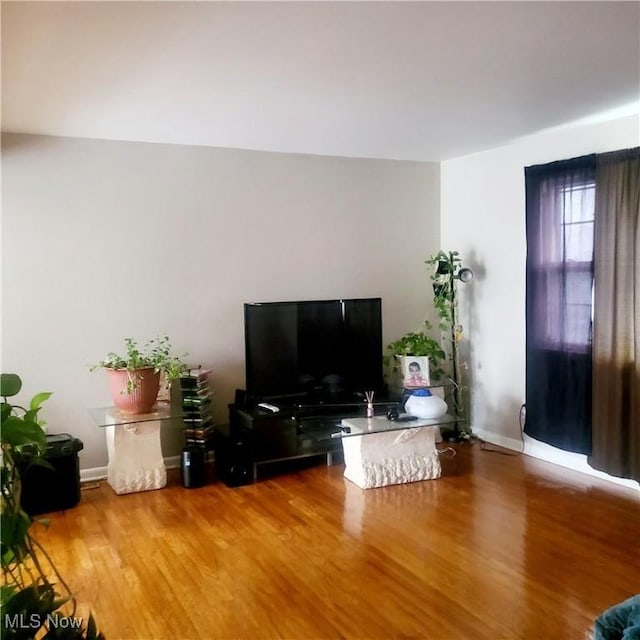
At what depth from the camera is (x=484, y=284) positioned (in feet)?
16.0

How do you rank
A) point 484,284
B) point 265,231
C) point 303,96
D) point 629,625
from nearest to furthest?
point 629,625 < point 303,96 < point 265,231 < point 484,284

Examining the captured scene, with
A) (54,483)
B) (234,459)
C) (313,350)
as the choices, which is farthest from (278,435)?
(54,483)

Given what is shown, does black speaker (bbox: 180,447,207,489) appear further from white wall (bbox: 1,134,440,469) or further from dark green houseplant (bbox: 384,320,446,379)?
dark green houseplant (bbox: 384,320,446,379)

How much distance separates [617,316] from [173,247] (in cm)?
Result: 288

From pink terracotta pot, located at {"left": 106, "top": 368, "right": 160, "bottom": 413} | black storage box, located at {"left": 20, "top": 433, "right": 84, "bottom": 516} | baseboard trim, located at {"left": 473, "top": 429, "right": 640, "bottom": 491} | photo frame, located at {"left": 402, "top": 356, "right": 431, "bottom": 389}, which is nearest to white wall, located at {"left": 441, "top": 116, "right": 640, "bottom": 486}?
baseboard trim, located at {"left": 473, "top": 429, "right": 640, "bottom": 491}

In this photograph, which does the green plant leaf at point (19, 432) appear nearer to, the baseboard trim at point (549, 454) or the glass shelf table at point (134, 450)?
the glass shelf table at point (134, 450)

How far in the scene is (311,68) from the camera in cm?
274

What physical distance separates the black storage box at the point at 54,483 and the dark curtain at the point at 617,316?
317 cm

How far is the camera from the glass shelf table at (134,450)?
3.83 meters

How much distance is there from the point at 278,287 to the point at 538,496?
Result: 2.26 meters

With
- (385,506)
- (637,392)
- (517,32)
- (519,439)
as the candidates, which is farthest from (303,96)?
(519,439)

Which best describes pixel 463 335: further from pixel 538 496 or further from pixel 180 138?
pixel 180 138

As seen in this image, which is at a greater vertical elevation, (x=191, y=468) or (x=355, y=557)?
(x=191, y=468)

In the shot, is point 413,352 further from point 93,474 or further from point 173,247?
point 93,474
